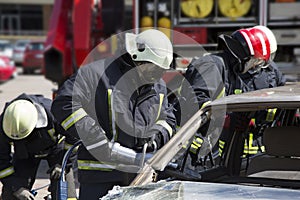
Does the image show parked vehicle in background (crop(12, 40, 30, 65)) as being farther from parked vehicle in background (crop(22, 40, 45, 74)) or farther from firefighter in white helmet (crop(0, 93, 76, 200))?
firefighter in white helmet (crop(0, 93, 76, 200))

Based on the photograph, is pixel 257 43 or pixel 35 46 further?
pixel 35 46

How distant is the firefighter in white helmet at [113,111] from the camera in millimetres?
3439

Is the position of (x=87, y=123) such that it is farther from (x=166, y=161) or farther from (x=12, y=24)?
(x=12, y=24)

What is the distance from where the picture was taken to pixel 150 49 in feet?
11.4

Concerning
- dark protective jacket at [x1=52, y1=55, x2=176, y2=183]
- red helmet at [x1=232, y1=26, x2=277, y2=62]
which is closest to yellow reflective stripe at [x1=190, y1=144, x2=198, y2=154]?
dark protective jacket at [x1=52, y1=55, x2=176, y2=183]

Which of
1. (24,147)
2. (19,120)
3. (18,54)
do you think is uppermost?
(19,120)

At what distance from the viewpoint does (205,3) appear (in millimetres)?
8148

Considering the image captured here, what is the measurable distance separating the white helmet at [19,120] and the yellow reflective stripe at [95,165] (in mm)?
626

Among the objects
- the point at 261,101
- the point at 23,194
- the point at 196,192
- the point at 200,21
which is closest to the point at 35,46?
the point at 200,21

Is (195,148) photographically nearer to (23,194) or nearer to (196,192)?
(196,192)

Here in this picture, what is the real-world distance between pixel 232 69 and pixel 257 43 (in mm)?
260

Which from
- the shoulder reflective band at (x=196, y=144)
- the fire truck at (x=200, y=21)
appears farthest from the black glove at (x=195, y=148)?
Result: the fire truck at (x=200, y=21)

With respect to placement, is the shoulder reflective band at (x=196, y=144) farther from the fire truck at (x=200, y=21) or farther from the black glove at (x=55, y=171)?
the fire truck at (x=200, y=21)

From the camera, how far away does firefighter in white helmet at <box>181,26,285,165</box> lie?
4206 mm
